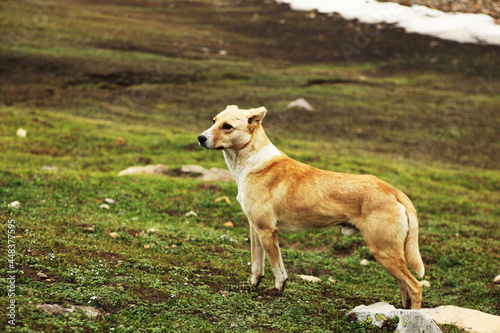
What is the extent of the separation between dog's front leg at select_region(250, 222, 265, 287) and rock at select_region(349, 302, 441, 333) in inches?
80.3

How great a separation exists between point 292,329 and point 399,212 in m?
2.52

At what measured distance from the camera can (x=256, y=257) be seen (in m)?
8.44

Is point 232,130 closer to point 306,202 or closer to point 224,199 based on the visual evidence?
point 306,202

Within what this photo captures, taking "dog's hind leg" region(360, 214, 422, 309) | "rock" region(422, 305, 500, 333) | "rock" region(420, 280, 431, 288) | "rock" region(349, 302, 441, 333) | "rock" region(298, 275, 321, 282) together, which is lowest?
"rock" region(420, 280, 431, 288)

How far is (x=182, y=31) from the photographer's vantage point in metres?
52.3

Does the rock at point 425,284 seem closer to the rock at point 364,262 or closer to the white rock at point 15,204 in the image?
the rock at point 364,262

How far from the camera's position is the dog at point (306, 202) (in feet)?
23.5

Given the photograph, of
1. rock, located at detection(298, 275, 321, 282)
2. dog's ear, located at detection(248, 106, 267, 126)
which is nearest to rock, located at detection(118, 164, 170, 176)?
rock, located at detection(298, 275, 321, 282)

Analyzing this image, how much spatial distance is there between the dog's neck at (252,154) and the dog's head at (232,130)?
0.12 metres

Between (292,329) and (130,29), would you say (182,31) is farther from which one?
(292,329)

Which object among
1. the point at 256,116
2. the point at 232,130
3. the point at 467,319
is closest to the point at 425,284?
the point at 467,319

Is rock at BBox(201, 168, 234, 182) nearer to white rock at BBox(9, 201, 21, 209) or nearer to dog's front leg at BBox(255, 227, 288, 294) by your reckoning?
white rock at BBox(9, 201, 21, 209)

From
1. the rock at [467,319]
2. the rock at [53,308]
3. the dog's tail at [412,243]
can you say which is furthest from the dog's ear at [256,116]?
the rock at [467,319]

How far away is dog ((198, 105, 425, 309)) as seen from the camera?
7.15m
